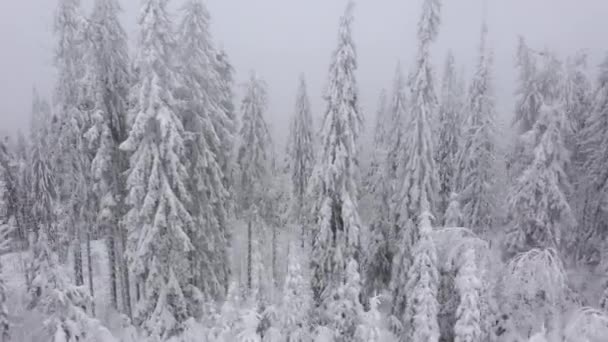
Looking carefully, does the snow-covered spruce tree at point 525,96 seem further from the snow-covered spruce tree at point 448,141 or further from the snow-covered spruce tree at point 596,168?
the snow-covered spruce tree at point 448,141

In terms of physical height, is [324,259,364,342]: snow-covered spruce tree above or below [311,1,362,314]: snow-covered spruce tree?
below

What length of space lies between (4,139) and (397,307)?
46.1 metres

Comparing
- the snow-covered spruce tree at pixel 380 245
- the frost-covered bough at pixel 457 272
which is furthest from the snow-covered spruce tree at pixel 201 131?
the frost-covered bough at pixel 457 272

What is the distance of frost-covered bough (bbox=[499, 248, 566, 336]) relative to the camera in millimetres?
11656

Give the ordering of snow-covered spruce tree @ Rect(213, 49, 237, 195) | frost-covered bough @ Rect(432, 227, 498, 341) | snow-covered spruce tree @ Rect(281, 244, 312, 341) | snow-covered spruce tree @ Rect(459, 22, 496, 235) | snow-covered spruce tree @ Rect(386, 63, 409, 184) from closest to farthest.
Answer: frost-covered bough @ Rect(432, 227, 498, 341)
snow-covered spruce tree @ Rect(281, 244, 312, 341)
snow-covered spruce tree @ Rect(213, 49, 237, 195)
snow-covered spruce tree @ Rect(386, 63, 409, 184)
snow-covered spruce tree @ Rect(459, 22, 496, 235)

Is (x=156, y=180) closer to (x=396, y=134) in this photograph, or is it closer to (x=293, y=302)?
(x=293, y=302)

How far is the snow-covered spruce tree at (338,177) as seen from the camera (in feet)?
50.3

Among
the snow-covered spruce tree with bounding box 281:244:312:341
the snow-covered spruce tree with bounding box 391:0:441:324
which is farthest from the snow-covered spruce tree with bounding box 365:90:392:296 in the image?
the snow-covered spruce tree with bounding box 281:244:312:341

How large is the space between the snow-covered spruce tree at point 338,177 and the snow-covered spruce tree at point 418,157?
256 centimetres

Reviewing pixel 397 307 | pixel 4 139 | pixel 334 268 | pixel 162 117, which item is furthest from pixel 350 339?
pixel 4 139

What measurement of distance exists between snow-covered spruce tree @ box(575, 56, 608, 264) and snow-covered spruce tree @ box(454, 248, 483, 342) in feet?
46.0

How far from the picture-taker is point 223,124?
20.5m

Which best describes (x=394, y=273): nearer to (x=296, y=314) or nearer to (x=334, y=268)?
(x=334, y=268)

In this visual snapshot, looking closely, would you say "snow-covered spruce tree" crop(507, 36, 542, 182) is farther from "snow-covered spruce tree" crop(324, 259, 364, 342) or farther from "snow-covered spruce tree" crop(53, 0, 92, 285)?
"snow-covered spruce tree" crop(53, 0, 92, 285)
